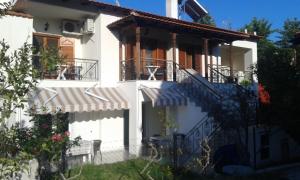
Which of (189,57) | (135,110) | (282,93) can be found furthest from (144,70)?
(282,93)

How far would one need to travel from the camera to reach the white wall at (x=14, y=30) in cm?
1455

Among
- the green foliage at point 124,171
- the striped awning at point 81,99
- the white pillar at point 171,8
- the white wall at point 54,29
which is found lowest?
the green foliage at point 124,171

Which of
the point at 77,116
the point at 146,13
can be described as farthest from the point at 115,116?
the point at 146,13

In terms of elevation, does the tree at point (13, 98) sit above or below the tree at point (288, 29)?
below

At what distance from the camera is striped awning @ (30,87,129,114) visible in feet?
64.4

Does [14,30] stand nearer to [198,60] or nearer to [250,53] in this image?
[198,60]

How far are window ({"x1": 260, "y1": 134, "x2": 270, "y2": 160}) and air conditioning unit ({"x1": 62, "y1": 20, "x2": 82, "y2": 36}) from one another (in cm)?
1393

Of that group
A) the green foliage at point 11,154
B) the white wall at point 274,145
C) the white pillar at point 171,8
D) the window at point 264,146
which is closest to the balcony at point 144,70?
the white pillar at point 171,8

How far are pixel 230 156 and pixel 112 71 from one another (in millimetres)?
10088

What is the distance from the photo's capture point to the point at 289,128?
20797mm

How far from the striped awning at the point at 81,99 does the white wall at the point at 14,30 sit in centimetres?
462

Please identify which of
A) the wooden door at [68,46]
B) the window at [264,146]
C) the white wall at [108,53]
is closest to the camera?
the window at [264,146]

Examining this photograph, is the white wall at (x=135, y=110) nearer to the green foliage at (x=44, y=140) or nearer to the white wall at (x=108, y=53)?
the white wall at (x=108, y=53)

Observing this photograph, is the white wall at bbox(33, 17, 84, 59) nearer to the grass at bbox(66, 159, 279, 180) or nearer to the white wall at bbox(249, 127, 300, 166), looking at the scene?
the grass at bbox(66, 159, 279, 180)
